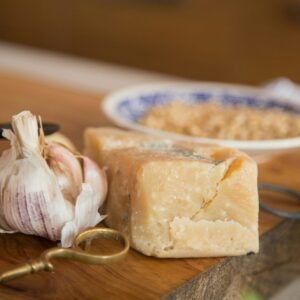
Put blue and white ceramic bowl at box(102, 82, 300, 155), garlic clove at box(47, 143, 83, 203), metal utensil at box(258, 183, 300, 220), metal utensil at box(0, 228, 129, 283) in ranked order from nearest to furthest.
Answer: metal utensil at box(0, 228, 129, 283) → garlic clove at box(47, 143, 83, 203) → metal utensil at box(258, 183, 300, 220) → blue and white ceramic bowl at box(102, 82, 300, 155)

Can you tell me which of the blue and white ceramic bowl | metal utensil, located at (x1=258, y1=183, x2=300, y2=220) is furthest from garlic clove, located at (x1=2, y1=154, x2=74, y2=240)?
the blue and white ceramic bowl

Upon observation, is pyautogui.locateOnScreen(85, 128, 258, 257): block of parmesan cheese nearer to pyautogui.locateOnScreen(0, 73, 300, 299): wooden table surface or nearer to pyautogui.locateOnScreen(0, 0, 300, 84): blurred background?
pyautogui.locateOnScreen(0, 73, 300, 299): wooden table surface

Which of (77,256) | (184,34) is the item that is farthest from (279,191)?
(184,34)

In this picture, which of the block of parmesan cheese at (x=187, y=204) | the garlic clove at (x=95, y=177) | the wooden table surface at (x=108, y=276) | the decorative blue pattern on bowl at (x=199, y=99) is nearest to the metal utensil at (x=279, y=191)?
the wooden table surface at (x=108, y=276)

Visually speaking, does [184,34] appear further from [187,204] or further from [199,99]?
[187,204]

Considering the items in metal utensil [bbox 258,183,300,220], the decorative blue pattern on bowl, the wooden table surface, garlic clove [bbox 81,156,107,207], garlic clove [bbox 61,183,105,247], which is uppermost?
garlic clove [bbox 81,156,107,207]
